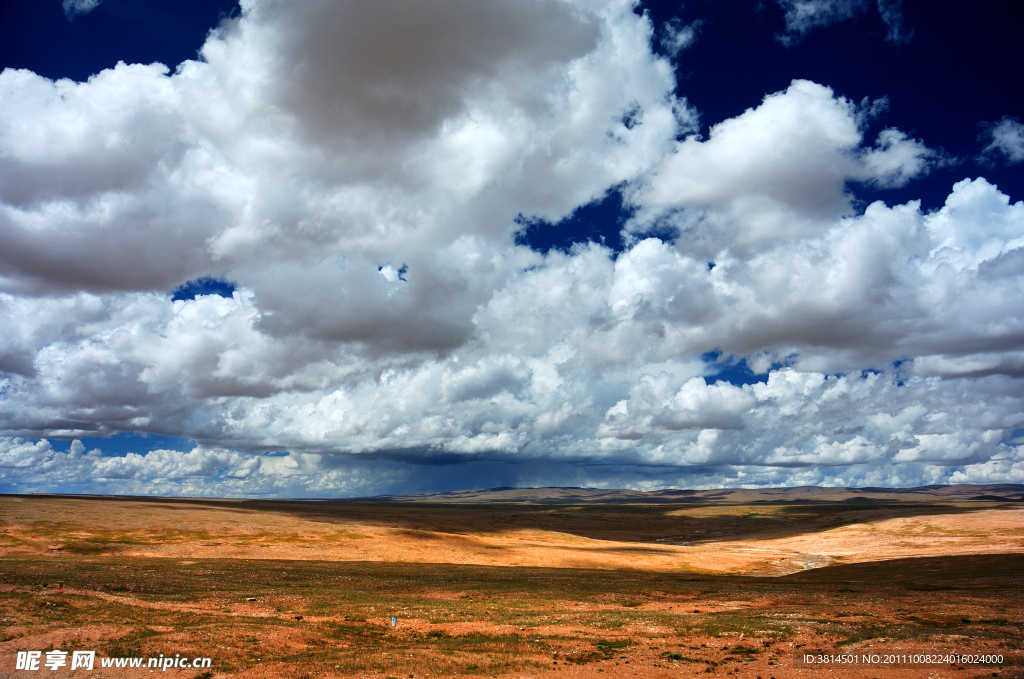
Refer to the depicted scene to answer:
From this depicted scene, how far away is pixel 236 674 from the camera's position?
25219 millimetres

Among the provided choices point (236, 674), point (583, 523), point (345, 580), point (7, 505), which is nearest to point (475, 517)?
point (583, 523)

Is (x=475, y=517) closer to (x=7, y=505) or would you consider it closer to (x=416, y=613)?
(x=7, y=505)

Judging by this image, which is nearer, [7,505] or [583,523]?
[7,505]

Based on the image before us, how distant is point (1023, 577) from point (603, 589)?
1528 inches

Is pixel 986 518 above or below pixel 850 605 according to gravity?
below

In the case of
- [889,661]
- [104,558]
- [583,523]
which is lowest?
[583,523]

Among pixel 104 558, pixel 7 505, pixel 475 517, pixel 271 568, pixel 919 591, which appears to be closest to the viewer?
pixel 919 591

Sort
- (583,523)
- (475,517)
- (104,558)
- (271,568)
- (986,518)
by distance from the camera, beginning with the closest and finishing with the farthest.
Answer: (271,568)
(104,558)
(986,518)
(475,517)
(583,523)

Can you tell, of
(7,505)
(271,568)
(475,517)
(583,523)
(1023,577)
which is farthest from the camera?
(583,523)

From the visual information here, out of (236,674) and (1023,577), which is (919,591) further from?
(236,674)

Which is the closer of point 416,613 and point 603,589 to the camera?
point 416,613

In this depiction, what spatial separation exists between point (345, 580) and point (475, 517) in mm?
114408

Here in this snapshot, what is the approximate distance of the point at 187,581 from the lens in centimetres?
5012

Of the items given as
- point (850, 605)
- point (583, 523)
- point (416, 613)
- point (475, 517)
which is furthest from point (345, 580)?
point (583, 523)
